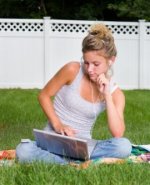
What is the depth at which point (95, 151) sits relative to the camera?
5.67 m

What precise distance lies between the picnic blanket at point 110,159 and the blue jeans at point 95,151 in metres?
0.08

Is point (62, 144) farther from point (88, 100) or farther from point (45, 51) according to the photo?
point (45, 51)

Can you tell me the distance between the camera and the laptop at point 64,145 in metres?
5.17

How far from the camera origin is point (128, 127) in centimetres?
1038

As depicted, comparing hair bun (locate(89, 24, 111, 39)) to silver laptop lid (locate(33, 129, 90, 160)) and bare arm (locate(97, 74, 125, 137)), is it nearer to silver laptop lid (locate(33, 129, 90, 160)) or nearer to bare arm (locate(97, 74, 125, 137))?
bare arm (locate(97, 74, 125, 137))

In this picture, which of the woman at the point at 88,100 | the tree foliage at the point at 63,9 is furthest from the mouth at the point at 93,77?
the tree foliage at the point at 63,9

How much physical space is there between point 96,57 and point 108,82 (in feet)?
0.71

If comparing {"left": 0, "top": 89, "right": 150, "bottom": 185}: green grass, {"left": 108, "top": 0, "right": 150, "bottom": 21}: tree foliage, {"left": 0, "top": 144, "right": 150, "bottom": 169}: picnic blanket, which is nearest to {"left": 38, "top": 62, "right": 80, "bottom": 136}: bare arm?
{"left": 0, "top": 144, "right": 150, "bottom": 169}: picnic blanket

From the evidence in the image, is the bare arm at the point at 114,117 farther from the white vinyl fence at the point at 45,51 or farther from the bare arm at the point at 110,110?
the white vinyl fence at the point at 45,51

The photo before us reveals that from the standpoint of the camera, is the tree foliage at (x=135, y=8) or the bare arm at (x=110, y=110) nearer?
the bare arm at (x=110, y=110)

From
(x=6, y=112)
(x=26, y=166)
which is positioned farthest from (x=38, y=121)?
(x=26, y=166)

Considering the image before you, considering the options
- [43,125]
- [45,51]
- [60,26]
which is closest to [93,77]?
[43,125]

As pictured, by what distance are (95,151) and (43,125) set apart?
4.65 m

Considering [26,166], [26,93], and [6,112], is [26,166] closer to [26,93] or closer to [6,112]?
[6,112]
